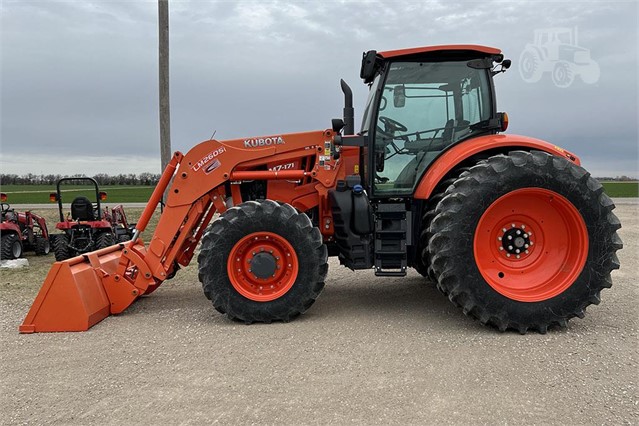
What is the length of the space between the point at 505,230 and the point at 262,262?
240cm

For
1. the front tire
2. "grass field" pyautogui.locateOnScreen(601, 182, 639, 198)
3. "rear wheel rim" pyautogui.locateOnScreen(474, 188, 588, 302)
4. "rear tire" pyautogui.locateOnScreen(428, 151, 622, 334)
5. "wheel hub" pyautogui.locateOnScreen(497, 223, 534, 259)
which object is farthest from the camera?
"grass field" pyautogui.locateOnScreen(601, 182, 639, 198)

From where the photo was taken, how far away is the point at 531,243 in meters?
4.82

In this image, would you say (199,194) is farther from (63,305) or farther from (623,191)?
(623,191)

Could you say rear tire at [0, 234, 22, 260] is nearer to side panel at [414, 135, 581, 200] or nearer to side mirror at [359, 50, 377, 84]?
side mirror at [359, 50, 377, 84]

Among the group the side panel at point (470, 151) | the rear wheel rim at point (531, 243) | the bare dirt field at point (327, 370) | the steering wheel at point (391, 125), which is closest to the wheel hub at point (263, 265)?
the bare dirt field at point (327, 370)

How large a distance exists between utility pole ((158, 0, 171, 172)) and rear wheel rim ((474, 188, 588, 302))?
9179mm

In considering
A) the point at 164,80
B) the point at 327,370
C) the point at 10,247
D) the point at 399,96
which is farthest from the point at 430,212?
the point at 164,80

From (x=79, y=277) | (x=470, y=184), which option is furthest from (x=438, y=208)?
(x=79, y=277)

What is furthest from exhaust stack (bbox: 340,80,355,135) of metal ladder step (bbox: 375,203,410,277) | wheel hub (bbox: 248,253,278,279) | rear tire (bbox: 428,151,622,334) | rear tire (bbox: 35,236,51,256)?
rear tire (bbox: 35,236,51,256)

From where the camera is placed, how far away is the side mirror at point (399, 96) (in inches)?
206

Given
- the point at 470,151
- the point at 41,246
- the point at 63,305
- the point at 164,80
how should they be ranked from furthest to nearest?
1. the point at 164,80
2. the point at 41,246
3. the point at 470,151
4. the point at 63,305

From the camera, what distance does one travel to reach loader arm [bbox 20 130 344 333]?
5.18 meters

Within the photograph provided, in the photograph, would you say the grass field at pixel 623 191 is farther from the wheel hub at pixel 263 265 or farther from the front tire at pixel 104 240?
the wheel hub at pixel 263 265

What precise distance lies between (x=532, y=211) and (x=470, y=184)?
78cm
